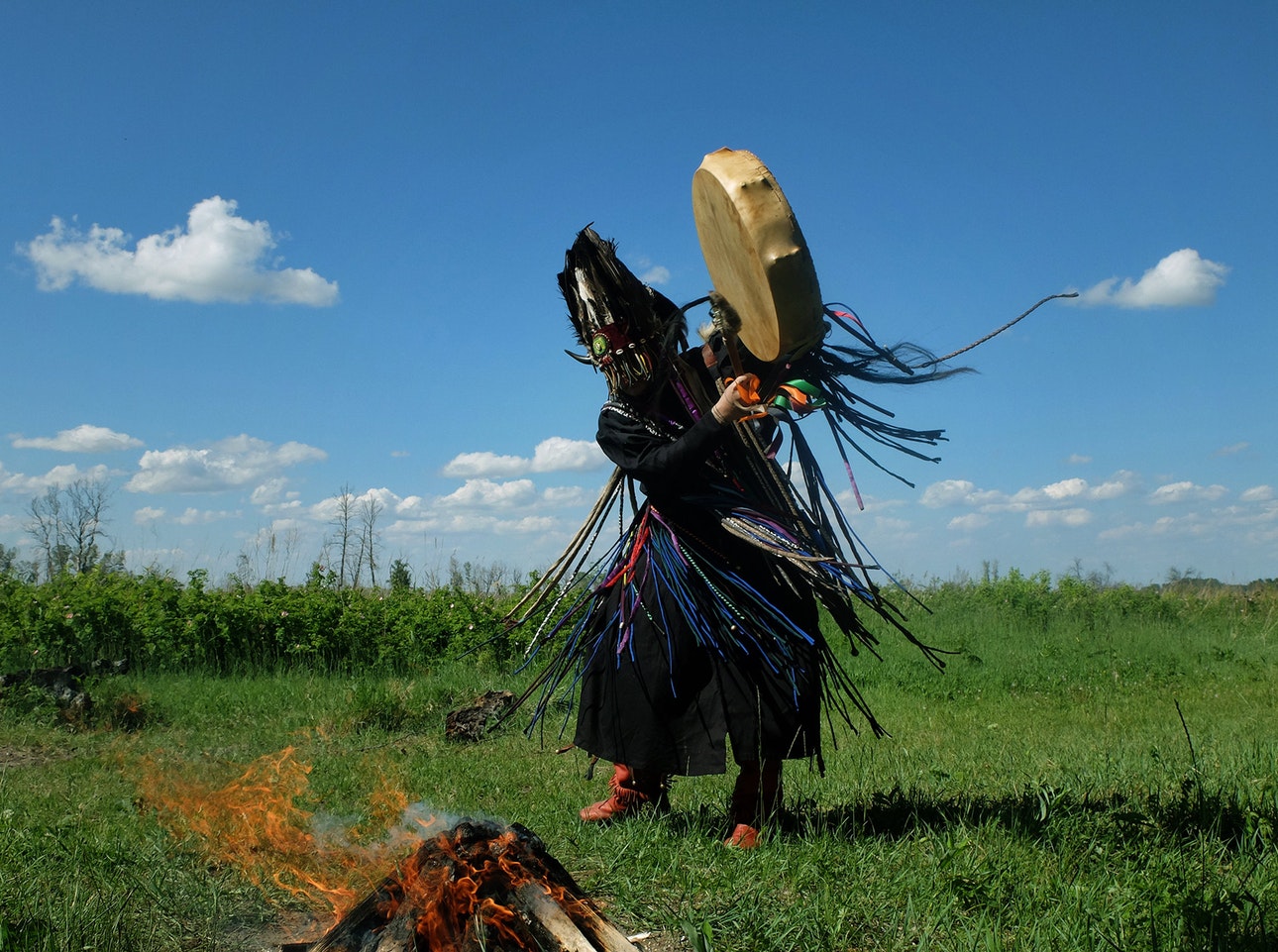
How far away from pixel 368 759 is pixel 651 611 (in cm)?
353

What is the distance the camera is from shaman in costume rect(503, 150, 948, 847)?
364 cm

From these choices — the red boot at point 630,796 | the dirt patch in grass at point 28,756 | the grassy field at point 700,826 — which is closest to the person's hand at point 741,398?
the grassy field at point 700,826

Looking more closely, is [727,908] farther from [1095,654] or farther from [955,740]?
[1095,654]

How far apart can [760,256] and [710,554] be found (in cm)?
120

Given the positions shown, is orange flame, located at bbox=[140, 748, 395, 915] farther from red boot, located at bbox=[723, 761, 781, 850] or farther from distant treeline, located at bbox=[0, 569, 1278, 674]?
distant treeline, located at bbox=[0, 569, 1278, 674]

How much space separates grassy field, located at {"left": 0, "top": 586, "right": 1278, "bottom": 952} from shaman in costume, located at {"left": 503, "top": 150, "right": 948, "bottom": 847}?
0.28 metres

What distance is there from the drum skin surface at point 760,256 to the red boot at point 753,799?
5.02 ft

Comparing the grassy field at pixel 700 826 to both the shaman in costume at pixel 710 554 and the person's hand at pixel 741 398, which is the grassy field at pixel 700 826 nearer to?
the shaman in costume at pixel 710 554

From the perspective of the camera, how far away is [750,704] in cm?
364

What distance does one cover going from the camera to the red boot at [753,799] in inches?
145

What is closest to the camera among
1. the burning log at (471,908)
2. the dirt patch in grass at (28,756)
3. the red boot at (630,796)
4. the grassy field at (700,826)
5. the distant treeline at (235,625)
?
the burning log at (471,908)

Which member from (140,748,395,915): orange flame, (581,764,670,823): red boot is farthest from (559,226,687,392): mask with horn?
(140,748,395,915): orange flame

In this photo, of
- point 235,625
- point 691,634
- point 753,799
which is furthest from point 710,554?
point 235,625

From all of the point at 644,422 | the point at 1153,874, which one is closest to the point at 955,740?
the point at 1153,874
